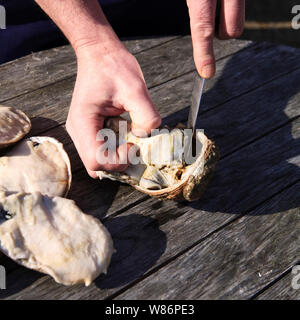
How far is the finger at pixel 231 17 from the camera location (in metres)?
1.46

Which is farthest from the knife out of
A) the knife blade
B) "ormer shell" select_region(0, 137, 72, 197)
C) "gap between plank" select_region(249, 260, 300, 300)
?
"gap between plank" select_region(249, 260, 300, 300)

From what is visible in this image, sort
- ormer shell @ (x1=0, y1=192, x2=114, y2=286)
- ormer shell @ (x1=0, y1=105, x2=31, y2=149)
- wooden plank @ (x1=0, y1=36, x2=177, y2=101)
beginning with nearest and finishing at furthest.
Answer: ormer shell @ (x1=0, y1=192, x2=114, y2=286) < ormer shell @ (x1=0, y1=105, x2=31, y2=149) < wooden plank @ (x1=0, y1=36, x2=177, y2=101)

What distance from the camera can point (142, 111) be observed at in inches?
58.6

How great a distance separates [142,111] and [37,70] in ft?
2.72

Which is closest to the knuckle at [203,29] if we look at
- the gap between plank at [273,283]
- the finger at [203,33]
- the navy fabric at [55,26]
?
the finger at [203,33]

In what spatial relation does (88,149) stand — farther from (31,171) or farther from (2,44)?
(2,44)

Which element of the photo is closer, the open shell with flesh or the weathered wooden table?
the weathered wooden table

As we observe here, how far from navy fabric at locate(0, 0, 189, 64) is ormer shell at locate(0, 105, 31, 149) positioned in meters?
0.78

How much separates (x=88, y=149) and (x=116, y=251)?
0.34 meters

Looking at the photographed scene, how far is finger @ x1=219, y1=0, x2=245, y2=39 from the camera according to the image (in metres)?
1.46

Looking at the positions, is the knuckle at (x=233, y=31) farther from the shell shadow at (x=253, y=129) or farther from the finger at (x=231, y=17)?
the shell shadow at (x=253, y=129)

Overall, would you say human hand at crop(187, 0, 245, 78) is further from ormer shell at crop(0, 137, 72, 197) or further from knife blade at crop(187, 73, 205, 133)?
ormer shell at crop(0, 137, 72, 197)
